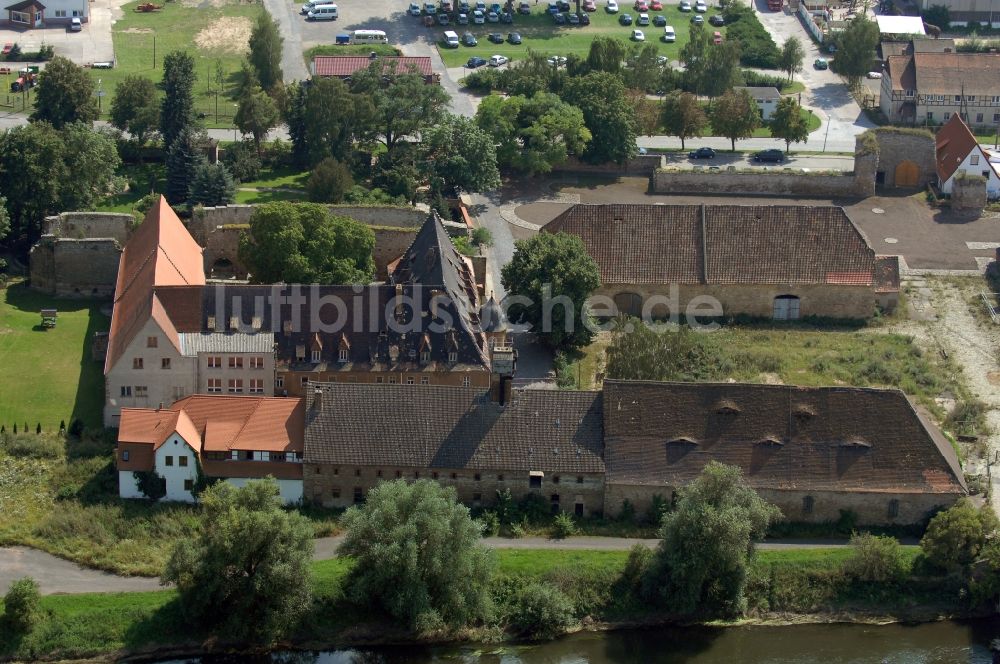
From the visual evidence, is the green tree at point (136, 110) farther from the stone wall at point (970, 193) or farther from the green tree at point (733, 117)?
the stone wall at point (970, 193)

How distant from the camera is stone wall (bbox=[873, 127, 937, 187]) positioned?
139m

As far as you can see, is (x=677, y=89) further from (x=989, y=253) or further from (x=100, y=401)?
(x=100, y=401)

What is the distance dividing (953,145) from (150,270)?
214ft

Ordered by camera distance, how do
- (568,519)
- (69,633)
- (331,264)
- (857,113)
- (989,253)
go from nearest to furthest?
(69,633)
(568,519)
(331,264)
(989,253)
(857,113)

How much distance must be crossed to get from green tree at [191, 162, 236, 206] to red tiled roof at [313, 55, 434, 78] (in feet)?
91.0

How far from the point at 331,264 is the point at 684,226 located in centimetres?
2315

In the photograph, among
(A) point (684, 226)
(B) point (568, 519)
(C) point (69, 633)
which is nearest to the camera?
(C) point (69, 633)

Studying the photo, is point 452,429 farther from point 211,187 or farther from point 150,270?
point 211,187

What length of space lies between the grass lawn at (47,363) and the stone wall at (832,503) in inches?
1159

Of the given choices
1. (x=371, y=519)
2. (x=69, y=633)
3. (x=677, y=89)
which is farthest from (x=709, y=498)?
(x=677, y=89)

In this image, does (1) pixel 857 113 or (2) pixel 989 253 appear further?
(1) pixel 857 113

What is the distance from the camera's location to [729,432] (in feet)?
303

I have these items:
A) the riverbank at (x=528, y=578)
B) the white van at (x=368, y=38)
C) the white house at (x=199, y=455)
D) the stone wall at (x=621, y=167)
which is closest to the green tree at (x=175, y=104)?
the stone wall at (x=621, y=167)

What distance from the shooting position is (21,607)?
271ft
